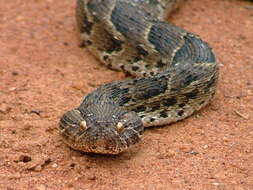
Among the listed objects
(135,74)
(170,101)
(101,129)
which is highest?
(101,129)

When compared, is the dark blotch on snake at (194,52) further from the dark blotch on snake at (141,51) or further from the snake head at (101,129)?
the snake head at (101,129)

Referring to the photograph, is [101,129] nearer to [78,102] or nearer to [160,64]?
[78,102]

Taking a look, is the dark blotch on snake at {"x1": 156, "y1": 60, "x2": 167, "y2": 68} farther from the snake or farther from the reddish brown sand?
the reddish brown sand

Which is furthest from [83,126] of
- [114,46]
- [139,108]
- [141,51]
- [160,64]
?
[114,46]

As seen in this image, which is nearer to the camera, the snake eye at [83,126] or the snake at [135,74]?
the snake eye at [83,126]

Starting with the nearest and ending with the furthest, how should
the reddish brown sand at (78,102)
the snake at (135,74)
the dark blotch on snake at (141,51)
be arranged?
the reddish brown sand at (78,102) < the snake at (135,74) < the dark blotch on snake at (141,51)

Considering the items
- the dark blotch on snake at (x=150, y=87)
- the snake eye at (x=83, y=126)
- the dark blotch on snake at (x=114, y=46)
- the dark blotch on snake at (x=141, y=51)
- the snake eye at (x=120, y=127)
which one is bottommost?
the dark blotch on snake at (x=114, y=46)

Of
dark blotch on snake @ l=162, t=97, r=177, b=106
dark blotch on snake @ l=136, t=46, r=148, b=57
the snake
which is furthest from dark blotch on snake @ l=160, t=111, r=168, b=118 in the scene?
dark blotch on snake @ l=136, t=46, r=148, b=57

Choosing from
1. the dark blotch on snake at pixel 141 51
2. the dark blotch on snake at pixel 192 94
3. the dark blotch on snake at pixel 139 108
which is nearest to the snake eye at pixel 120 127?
the dark blotch on snake at pixel 139 108
